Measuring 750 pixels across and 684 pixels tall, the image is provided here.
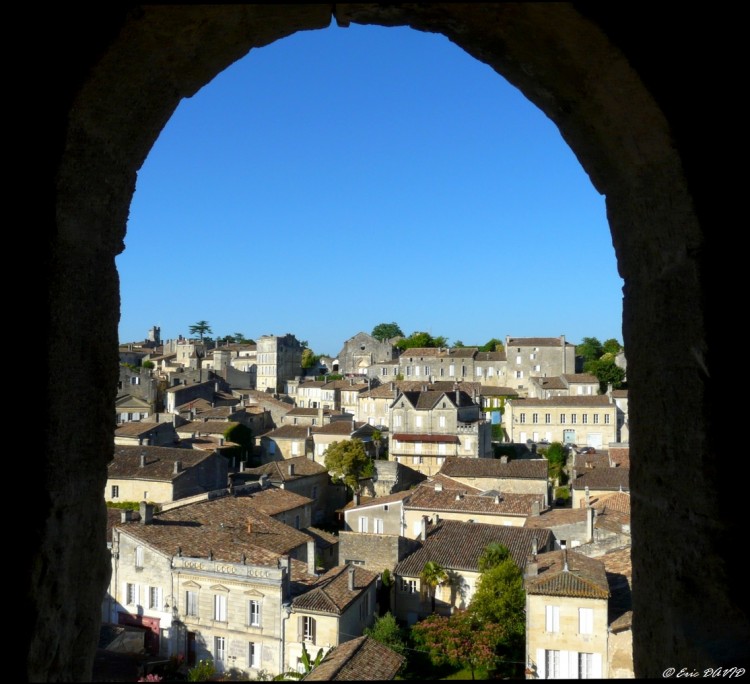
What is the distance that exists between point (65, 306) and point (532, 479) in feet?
112

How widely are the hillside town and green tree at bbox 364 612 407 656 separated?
→ 7 centimetres

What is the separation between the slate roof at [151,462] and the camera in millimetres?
31109

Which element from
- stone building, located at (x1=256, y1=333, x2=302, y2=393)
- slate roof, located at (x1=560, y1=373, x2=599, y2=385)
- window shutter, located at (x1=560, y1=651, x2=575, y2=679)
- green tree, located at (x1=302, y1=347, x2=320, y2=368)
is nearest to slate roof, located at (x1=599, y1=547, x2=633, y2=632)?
window shutter, located at (x1=560, y1=651, x2=575, y2=679)

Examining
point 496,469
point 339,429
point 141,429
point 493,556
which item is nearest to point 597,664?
point 493,556

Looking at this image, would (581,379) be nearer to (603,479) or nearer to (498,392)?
(498,392)

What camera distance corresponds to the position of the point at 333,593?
19.6m

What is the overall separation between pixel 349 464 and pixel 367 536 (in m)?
12.1

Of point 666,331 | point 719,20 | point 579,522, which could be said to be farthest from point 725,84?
point 579,522

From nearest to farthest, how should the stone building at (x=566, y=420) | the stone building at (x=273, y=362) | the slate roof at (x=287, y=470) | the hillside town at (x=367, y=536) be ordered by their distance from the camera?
1. the hillside town at (x=367, y=536)
2. the slate roof at (x=287, y=470)
3. the stone building at (x=566, y=420)
4. the stone building at (x=273, y=362)

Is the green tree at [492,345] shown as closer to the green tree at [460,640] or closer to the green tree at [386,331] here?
the green tree at [386,331]

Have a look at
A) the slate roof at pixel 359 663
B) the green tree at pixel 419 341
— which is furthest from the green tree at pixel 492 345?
the slate roof at pixel 359 663

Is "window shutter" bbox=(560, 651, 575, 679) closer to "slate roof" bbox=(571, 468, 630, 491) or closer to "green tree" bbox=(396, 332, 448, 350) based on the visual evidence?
"slate roof" bbox=(571, 468, 630, 491)

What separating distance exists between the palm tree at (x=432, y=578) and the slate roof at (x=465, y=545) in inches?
12.0

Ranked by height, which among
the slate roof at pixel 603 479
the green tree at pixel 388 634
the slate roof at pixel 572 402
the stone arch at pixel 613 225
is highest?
the stone arch at pixel 613 225
